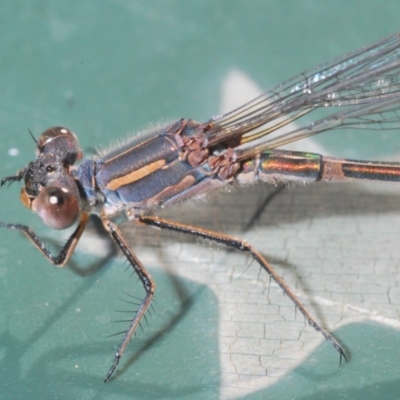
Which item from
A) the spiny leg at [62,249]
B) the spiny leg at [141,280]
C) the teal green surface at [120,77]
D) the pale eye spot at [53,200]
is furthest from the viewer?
the spiny leg at [62,249]

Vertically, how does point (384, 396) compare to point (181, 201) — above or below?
below

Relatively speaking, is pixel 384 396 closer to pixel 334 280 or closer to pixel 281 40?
pixel 334 280

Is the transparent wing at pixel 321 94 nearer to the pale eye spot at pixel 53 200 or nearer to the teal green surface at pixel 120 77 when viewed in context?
the teal green surface at pixel 120 77

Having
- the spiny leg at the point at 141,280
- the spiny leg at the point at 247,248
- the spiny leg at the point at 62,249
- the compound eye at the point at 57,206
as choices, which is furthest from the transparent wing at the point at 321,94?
the spiny leg at the point at 62,249

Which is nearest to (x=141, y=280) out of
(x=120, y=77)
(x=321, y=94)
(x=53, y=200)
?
(x=53, y=200)

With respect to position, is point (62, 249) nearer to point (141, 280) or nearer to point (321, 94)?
point (141, 280)

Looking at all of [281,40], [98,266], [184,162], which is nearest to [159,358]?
[98,266]
